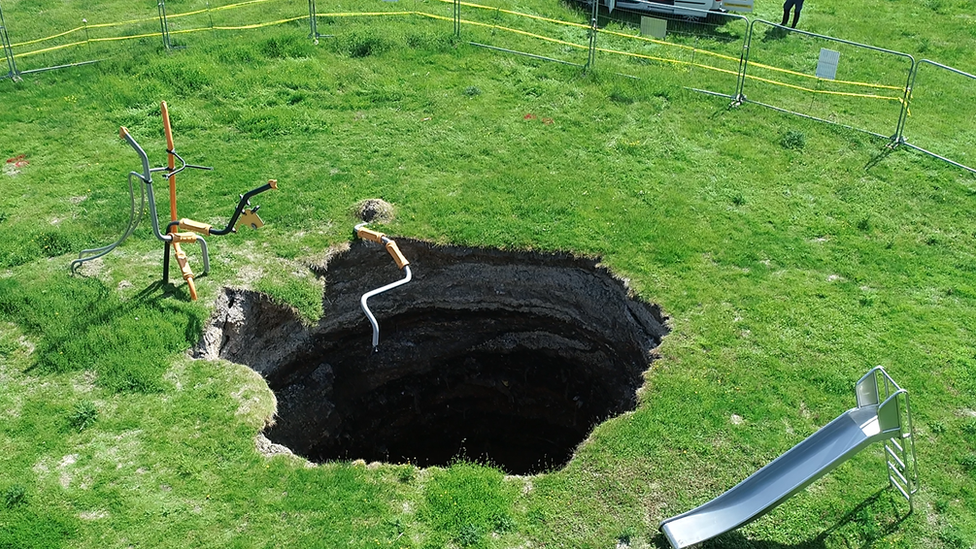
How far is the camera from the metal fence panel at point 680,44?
22.4 metres

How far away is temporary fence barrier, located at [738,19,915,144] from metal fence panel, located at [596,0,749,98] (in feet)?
1.99

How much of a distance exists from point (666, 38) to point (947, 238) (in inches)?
427

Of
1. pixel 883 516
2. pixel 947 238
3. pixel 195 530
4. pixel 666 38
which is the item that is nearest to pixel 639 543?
pixel 883 516

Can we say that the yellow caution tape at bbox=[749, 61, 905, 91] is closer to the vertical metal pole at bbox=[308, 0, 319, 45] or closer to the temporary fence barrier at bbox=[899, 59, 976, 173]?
the temporary fence barrier at bbox=[899, 59, 976, 173]

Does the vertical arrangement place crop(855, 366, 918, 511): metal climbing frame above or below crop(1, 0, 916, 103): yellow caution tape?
below

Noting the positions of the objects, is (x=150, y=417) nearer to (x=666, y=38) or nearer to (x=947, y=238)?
(x=947, y=238)

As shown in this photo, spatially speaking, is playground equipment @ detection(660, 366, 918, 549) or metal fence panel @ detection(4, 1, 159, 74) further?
metal fence panel @ detection(4, 1, 159, 74)

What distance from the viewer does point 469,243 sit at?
1631 centimetres

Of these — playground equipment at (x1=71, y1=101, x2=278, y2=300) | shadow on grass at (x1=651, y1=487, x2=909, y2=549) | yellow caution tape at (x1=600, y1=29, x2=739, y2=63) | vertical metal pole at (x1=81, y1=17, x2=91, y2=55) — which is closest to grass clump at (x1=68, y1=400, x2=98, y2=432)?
playground equipment at (x1=71, y1=101, x2=278, y2=300)

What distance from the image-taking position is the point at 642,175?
18.3 m

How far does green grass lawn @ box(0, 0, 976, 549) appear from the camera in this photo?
11.4m

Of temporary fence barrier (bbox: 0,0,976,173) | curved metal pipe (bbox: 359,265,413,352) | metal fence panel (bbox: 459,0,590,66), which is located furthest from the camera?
metal fence panel (bbox: 459,0,590,66)

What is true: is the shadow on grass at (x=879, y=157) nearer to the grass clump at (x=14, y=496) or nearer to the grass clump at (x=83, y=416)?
the grass clump at (x=83, y=416)

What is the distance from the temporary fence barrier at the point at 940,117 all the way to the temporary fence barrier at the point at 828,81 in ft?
1.39
